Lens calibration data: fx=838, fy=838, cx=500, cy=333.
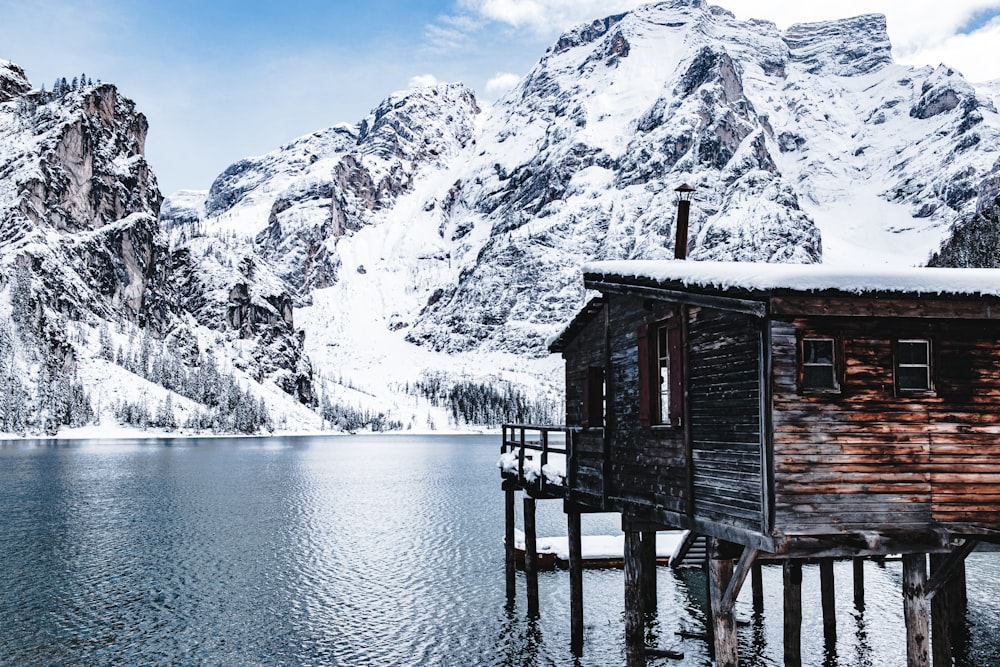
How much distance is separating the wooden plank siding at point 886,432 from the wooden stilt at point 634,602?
6.54 m

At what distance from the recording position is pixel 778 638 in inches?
1151

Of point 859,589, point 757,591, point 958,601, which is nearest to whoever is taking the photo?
point 958,601

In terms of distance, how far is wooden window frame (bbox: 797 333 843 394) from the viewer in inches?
655

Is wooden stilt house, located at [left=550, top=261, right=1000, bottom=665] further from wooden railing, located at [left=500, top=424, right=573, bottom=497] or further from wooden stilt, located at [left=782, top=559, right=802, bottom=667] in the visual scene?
wooden railing, located at [left=500, top=424, right=573, bottom=497]

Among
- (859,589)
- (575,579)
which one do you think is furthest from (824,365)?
(859,589)

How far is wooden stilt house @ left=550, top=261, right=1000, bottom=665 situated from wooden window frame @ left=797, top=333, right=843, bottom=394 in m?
0.03

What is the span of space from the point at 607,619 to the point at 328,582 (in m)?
15.5

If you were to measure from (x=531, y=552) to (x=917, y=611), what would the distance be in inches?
615

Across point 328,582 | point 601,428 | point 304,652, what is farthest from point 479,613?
point 601,428

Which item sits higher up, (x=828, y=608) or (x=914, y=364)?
(x=914, y=364)

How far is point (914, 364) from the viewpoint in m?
17.3

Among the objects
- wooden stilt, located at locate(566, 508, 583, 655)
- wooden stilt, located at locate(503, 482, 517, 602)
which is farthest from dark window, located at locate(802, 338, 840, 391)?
wooden stilt, located at locate(503, 482, 517, 602)

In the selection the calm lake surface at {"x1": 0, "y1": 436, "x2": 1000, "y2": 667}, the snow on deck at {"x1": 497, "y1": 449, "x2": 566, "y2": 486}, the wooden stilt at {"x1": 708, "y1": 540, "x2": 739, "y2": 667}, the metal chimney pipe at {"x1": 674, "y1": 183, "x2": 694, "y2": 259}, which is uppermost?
the metal chimney pipe at {"x1": 674, "y1": 183, "x2": 694, "y2": 259}

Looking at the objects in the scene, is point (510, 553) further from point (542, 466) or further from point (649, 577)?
point (542, 466)
